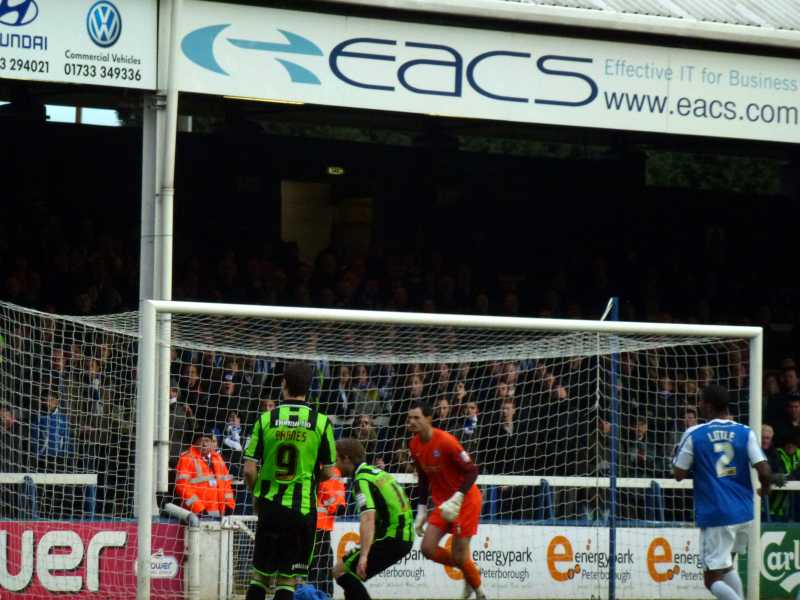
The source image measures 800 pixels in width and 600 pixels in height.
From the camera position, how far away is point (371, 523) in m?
9.45

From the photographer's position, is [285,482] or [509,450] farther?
[509,450]

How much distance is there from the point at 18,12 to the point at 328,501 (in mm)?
4613

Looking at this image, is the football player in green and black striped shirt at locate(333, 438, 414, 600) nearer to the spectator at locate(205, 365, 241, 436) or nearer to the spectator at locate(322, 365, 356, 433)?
the spectator at locate(205, 365, 241, 436)

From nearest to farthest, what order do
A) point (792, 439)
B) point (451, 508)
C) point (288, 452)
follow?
point (288, 452) < point (451, 508) < point (792, 439)

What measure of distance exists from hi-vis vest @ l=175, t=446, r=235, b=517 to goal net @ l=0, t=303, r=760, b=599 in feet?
0.12

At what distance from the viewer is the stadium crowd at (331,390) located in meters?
11.3

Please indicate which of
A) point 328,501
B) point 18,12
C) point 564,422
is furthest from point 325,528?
point 18,12

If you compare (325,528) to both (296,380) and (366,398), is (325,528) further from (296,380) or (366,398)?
(296,380)

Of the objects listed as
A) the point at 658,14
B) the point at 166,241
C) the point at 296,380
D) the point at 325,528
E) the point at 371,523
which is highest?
the point at 658,14

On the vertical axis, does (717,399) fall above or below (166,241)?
below

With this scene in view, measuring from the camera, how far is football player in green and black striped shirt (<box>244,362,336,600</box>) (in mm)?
8406

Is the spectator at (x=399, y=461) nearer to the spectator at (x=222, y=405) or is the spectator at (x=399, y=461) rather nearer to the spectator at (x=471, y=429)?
the spectator at (x=471, y=429)

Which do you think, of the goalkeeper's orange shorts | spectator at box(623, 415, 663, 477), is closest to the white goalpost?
spectator at box(623, 415, 663, 477)

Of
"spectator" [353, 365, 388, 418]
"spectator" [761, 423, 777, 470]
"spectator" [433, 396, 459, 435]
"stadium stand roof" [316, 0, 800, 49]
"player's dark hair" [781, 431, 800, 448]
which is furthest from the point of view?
"player's dark hair" [781, 431, 800, 448]
